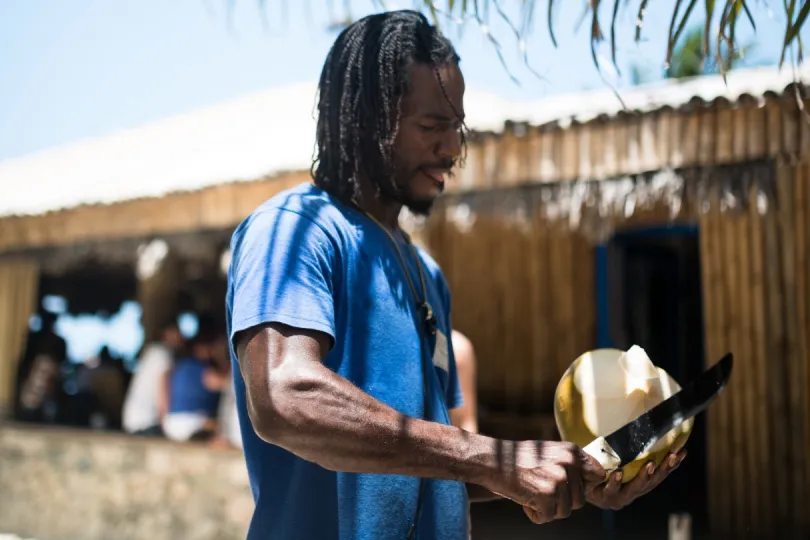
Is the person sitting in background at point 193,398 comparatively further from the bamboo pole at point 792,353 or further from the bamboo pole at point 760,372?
the bamboo pole at point 792,353

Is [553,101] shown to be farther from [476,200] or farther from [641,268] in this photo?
[476,200]

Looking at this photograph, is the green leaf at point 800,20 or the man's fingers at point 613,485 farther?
the green leaf at point 800,20

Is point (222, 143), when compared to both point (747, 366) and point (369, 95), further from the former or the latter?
point (369, 95)

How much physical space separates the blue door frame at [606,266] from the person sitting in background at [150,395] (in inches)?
147

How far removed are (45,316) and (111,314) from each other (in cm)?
110

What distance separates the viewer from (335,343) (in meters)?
1.54

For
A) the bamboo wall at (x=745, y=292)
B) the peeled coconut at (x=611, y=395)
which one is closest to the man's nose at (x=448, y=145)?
the peeled coconut at (x=611, y=395)

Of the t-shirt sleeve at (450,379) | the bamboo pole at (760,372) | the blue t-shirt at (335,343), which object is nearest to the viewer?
the blue t-shirt at (335,343)

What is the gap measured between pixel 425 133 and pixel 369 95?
146 millimetres

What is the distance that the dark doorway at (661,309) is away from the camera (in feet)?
24.9

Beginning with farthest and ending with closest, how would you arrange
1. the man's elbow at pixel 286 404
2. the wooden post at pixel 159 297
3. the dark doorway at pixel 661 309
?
the wooden post at pixel 159 297, the dark doorway at pixel 661 309, the man's elbow at pixel 286 404

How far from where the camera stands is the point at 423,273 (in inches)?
76.5

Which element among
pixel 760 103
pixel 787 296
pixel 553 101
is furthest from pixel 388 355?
pixel 553 101

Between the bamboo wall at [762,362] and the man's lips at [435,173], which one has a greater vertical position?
the man's lips at [435,173]
